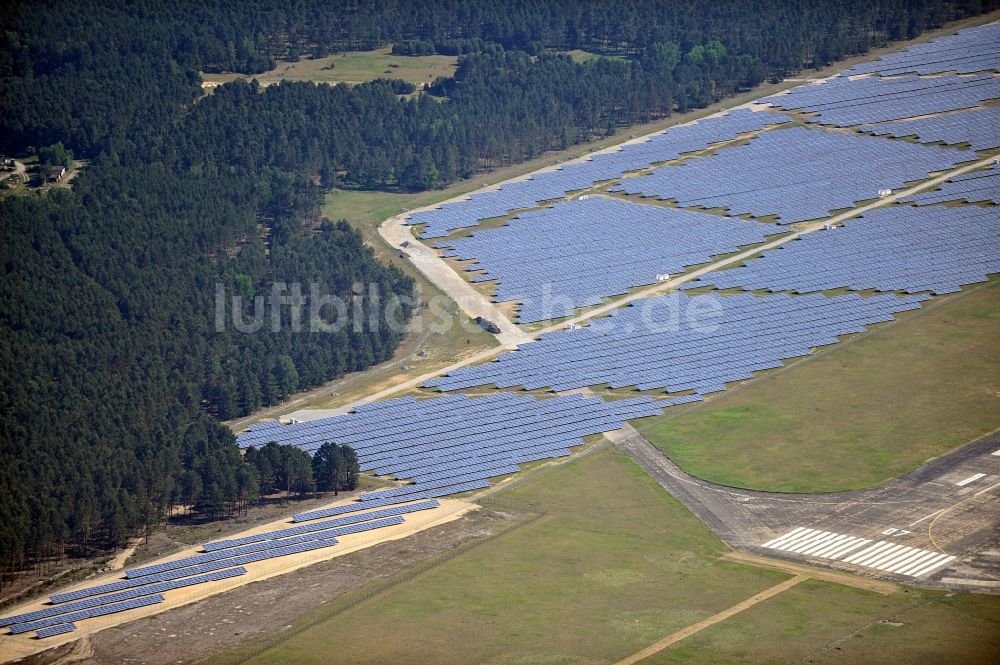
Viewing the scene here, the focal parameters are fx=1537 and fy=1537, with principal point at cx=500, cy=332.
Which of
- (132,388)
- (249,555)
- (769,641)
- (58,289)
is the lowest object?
(769,641)

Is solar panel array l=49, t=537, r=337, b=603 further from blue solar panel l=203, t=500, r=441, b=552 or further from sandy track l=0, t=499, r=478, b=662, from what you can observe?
blue solar panel l=203, t=500, r=441, b=552

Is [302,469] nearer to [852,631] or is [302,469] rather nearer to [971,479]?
[852,631]

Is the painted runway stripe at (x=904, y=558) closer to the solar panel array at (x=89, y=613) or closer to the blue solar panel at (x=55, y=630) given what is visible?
the solar panel array at (x=89, y=613)

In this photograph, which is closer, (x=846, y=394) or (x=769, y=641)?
(x=769, y=641)

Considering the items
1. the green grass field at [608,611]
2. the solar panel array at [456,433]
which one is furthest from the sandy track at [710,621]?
the solar panel array at [456,433]

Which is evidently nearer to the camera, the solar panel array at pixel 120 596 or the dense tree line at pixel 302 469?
the solar panel array at pixel 120 596

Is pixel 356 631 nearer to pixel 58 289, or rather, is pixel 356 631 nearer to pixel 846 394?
pixel 846 394

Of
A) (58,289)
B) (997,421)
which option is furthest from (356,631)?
(58,289)
